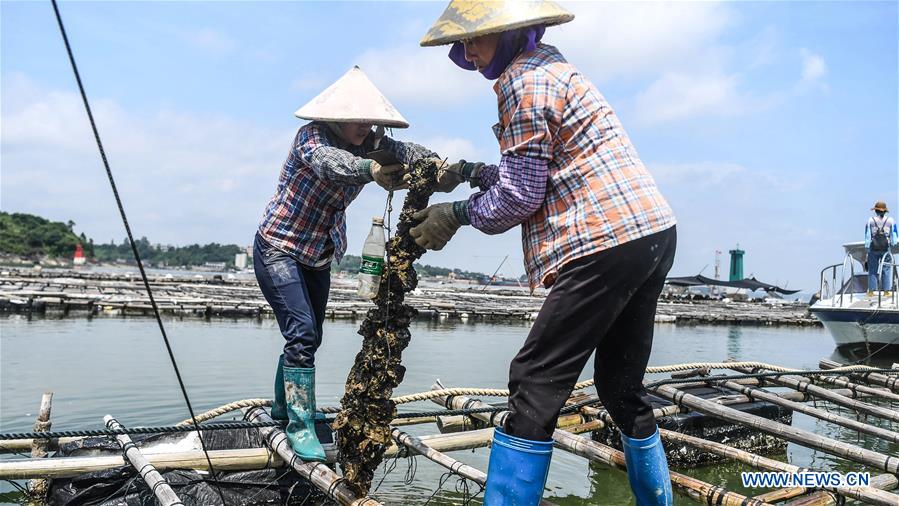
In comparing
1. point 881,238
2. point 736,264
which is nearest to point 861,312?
point 881,238

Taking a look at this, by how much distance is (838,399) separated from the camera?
540cm

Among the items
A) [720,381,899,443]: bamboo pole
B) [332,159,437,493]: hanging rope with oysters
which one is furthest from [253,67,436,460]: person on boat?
[720,381,899,443]: bamboo pole

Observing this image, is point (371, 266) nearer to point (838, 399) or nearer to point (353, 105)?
point (353, 105)

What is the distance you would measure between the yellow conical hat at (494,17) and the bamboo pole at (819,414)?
370 cm

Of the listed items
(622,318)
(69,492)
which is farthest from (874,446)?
(69,492)

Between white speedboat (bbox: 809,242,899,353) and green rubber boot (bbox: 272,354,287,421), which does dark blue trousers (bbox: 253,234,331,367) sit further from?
white speedboat (bbox: 809,242,899,353)

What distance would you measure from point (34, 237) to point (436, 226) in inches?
3677

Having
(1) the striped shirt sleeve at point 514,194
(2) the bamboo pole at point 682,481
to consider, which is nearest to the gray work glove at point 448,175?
(1) the striped shirt sleeve at point 514,194

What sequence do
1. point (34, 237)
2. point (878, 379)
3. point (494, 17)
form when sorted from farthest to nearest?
point (34, 237) → point (878, 379) → point (494, 17)

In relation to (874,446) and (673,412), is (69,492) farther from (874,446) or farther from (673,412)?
(874,446)

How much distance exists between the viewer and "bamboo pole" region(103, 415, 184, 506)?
263cm

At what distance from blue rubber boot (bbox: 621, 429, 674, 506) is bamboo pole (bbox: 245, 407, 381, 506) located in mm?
1013

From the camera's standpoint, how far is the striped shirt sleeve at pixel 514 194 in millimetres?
2092

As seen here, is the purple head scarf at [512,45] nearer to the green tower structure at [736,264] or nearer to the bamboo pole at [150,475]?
the bamboo pole at [150,475]
